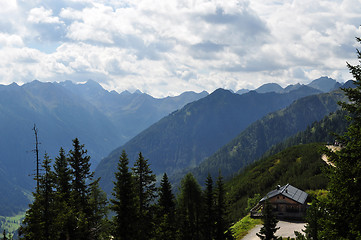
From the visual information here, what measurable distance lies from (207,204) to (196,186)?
11.9ft

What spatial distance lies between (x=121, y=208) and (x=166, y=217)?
923 centimetres

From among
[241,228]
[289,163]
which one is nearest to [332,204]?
[241,228]

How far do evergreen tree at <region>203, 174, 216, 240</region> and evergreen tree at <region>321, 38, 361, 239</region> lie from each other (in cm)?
1806

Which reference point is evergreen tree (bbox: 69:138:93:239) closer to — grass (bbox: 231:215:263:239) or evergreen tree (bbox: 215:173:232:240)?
evergreen tree (bbox: 215:173:232:240)

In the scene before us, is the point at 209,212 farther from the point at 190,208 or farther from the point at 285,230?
the point at 285,230

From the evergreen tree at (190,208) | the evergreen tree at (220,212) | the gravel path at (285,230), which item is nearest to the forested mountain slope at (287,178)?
the gravel path at (285,230)

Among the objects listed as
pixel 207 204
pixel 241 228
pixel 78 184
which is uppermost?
pixel 78 184

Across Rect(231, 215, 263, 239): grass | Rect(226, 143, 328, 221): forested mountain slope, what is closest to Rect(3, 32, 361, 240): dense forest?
Rect(231, 215, 263, 239): grass

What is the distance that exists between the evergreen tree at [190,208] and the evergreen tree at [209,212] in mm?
859

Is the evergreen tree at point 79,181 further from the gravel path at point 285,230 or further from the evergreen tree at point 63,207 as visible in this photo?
the gravel path at point 285,230

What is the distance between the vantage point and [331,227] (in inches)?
736

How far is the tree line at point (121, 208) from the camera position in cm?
2839

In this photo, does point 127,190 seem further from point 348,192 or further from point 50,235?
point 348,192

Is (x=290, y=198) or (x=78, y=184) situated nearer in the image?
(x=78, y=184)
